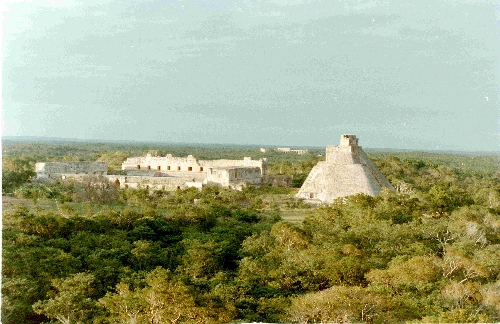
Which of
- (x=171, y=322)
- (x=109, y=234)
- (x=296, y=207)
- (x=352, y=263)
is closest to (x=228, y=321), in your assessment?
(x=171, y=322)

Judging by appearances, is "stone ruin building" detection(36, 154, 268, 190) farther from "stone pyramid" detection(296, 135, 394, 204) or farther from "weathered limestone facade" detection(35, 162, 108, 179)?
"stone pyramid" detection(296, 135, 394, 204)

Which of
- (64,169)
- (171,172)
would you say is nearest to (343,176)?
(171,172)

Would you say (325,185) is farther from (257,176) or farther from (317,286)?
(317,286)

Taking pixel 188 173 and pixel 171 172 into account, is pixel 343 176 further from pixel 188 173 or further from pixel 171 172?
pixel 171 172

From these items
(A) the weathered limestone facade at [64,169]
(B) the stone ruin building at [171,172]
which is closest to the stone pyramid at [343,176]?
(B) the stone ruin building at [171,172]

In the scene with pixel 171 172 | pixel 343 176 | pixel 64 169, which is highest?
pixel 343 176

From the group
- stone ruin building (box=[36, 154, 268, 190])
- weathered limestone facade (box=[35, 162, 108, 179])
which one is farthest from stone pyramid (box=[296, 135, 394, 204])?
weathered limestone facade (box=[35, 162, 108, 179])
